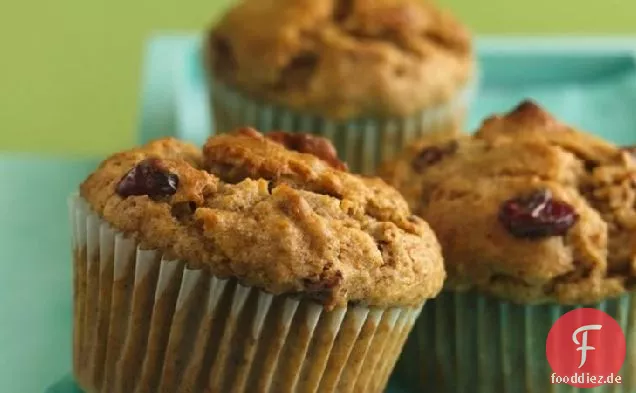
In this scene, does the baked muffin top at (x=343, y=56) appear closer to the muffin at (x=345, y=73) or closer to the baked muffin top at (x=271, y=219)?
the muffin at (x=345, y=73)

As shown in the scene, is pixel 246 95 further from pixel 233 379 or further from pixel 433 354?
pixel 233 379

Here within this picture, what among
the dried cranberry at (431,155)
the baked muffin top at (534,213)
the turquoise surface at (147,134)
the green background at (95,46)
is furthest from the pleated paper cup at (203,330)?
the green background at (95,46)

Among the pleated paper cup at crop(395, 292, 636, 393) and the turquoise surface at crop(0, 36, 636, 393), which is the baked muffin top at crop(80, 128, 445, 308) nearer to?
the pleated paper cup at crop(395, 292, 636, 393)

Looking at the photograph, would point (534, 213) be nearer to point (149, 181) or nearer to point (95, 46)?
point (149, 181)

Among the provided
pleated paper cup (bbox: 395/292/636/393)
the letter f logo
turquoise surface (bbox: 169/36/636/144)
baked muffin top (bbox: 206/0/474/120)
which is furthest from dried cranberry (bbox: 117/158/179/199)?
turquoise surface (bbox: 169/36/636/144)

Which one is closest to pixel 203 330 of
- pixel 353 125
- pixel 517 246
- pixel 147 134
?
pixel 517 246

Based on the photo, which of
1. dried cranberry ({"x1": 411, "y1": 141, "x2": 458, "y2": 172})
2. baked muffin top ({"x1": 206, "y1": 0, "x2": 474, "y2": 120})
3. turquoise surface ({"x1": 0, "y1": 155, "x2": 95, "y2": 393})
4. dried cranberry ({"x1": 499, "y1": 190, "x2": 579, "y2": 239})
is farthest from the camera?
baked muffin top ({"x1": 206, "y1": 0, "x2": 474, "y2": 120})

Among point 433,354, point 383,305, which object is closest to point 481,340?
point 433,354
